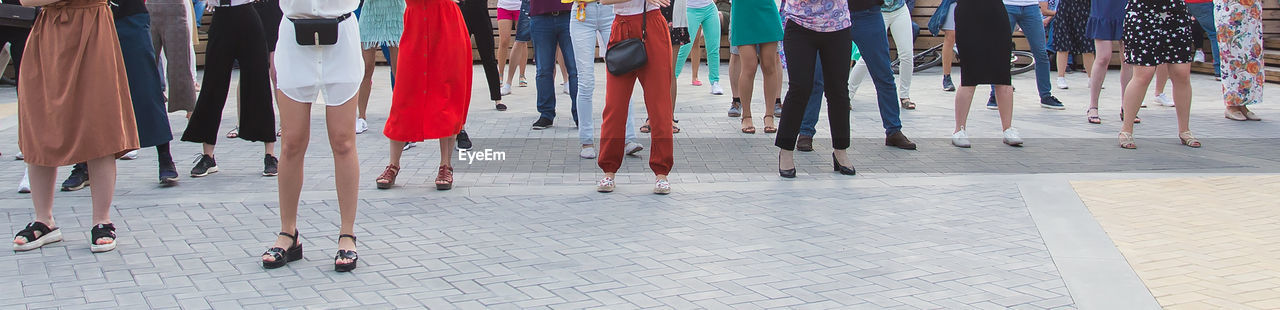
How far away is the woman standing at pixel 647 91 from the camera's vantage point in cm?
666

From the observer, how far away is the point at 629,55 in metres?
6.54

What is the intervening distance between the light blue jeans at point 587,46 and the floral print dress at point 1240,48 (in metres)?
5.24

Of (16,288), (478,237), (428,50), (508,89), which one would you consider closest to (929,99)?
(508,89)

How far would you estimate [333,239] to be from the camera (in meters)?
5.45

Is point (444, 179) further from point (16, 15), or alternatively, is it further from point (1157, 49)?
point (1157, 49)

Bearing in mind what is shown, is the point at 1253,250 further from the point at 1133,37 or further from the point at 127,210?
the point at 127,210

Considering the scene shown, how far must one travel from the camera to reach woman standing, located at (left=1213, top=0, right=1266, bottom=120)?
31.4 ft

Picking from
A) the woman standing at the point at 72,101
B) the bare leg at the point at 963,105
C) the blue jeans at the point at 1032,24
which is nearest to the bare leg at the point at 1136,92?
the bare leg at the point at 963,105

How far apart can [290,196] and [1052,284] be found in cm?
317

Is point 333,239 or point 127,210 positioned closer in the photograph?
point 333,239

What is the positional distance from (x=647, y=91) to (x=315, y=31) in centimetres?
246

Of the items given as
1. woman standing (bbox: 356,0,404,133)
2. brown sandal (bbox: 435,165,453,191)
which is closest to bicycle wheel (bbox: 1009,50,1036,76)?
woman standing (bbox: 356,0,404,133)

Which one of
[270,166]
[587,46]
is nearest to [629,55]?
[587,46]

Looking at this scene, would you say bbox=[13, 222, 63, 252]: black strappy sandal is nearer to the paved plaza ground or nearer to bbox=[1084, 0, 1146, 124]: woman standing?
the paved plaza ground
